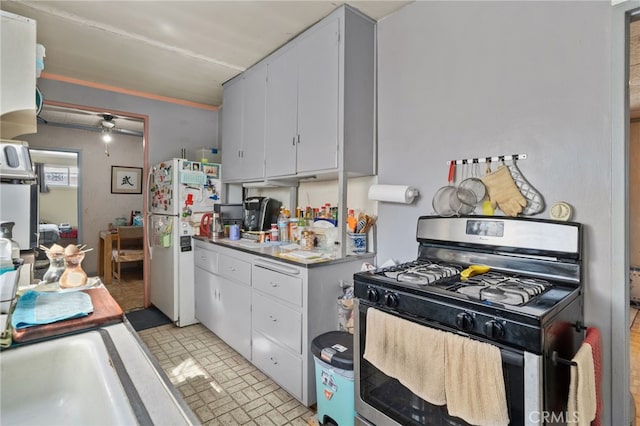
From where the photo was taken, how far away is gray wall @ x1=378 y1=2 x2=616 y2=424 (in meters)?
1.34

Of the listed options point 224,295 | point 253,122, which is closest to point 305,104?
point 253,122

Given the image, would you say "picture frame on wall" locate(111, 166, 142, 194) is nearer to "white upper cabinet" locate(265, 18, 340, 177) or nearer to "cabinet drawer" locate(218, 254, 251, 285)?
"cabinet drawer" locate(218, 254, 251, 285)

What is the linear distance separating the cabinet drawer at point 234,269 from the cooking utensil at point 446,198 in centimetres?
136

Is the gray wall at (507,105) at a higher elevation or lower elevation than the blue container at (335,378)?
higher

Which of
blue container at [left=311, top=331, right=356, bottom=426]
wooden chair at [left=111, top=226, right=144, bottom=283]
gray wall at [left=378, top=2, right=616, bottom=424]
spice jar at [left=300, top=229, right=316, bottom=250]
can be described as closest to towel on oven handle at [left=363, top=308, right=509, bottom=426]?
blue container at [left=311, top=331, right=356, bottom=426]

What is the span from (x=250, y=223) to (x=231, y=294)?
72 cm

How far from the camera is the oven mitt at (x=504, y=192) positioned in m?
1.52

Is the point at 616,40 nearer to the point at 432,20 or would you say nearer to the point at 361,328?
the point at 432,20

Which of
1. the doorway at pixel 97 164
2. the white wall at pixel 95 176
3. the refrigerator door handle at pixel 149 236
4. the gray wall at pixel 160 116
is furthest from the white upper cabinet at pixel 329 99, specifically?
the white wall at pixel 95 176

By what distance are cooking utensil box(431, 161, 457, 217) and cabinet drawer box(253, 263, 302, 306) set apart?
89cm

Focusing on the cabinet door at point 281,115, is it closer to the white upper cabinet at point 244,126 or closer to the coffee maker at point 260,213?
the white upper cabinet at point 244,126

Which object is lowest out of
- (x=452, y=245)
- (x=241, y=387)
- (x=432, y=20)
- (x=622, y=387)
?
(x=241, y=387)

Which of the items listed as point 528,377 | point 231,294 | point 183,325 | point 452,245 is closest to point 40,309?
point 231,294

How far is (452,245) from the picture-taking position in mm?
1709
